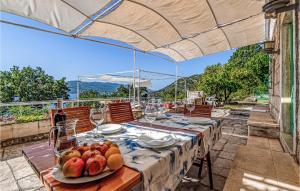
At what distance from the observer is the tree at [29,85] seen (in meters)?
16.0

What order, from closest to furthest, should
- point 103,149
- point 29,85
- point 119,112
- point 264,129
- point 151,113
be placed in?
point 103,149 → point 151,113 → point 119,112 → point 264,129 → point 29,85

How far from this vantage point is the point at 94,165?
2.05 ft

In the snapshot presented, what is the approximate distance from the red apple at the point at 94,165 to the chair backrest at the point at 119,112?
4.30ft

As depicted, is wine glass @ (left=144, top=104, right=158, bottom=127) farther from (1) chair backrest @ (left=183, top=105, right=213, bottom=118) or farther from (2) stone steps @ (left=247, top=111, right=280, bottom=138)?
(2) stone steps @ (left=247, top=111, right=280, bottom=138)

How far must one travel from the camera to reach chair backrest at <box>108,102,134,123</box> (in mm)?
1975

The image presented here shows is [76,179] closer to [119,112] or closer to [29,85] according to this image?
[119,112]

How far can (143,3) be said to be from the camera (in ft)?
8.34

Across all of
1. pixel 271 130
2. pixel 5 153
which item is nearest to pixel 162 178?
pixel 271 130

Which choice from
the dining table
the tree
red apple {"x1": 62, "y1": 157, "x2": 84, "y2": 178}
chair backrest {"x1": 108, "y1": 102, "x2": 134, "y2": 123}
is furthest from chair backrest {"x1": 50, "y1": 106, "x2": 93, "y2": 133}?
the tree

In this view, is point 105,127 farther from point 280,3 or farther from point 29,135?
point 29,135

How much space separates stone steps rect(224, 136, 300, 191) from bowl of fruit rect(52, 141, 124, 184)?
1054 millimetres

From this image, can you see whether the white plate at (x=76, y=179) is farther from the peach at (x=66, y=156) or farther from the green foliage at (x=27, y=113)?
the green foliage at (x=27, y=113)

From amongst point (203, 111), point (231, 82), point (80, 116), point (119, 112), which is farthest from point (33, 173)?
point (231, 82)

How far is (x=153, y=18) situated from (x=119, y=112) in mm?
1952
